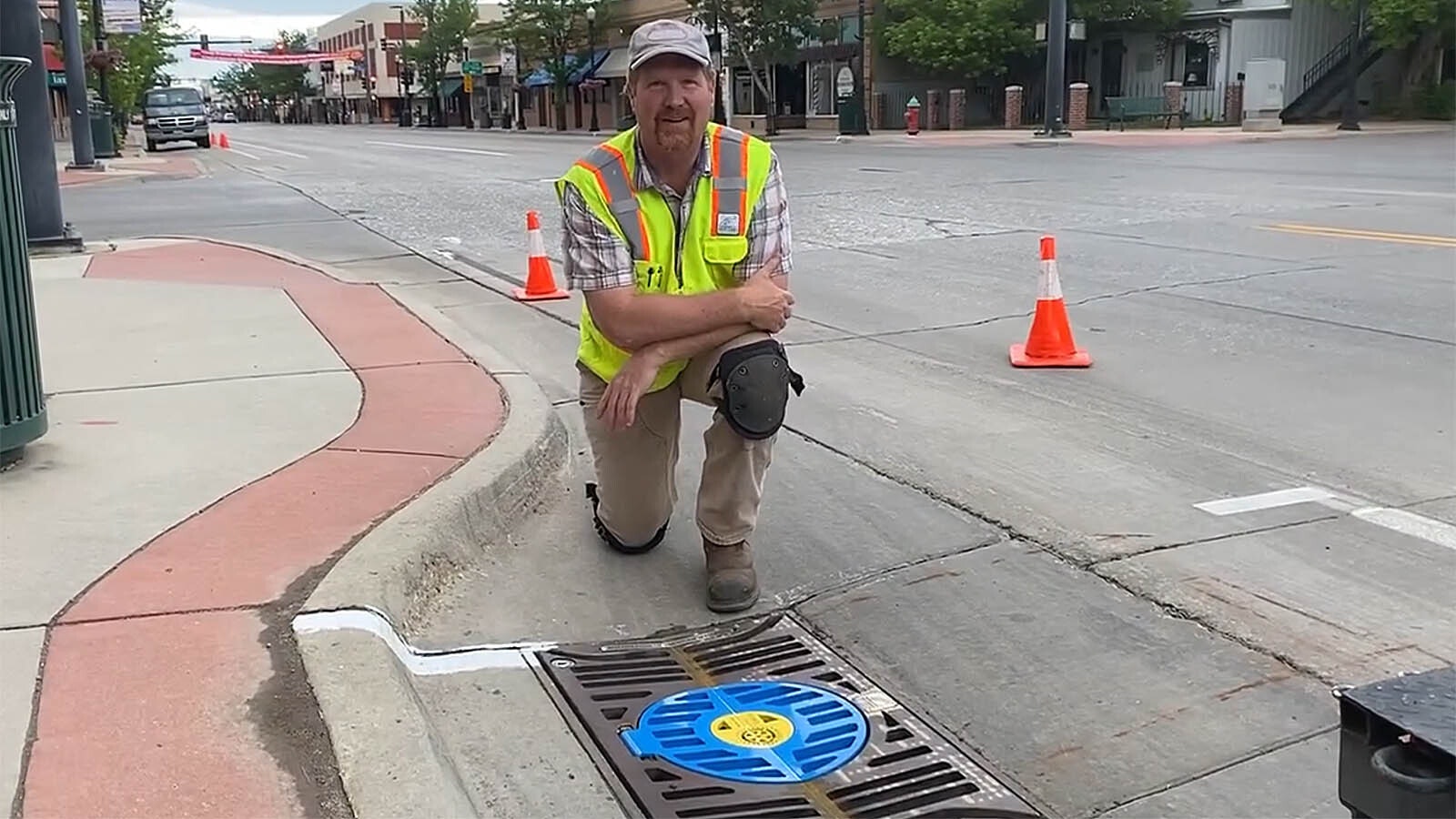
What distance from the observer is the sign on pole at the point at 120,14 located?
103ft

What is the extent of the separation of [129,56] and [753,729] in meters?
40.6

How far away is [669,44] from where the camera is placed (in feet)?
13.0

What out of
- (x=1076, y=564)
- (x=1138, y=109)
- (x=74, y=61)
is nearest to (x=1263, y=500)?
(x=1076, y=564)

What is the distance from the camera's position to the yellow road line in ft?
36.6

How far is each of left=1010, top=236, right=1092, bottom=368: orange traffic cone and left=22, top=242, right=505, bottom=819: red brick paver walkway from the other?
9.44ft

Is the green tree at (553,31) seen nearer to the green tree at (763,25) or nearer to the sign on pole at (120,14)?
the green tree at (763,25)

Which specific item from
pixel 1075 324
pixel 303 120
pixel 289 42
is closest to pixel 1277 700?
pixel 1075 324

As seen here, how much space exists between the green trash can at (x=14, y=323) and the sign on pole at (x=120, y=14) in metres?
29.6

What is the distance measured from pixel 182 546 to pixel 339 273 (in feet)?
25.2

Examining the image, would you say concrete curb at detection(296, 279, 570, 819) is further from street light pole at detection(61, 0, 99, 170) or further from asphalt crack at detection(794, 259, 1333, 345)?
street light pole at detection(61, 0, 99, 170)

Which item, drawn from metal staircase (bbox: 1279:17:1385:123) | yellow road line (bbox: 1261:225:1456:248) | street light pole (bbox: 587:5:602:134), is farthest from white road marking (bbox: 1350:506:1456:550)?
street light pole (bbox: 587:5:602:134)

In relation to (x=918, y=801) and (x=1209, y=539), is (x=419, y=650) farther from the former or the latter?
(x=1209, y=539)

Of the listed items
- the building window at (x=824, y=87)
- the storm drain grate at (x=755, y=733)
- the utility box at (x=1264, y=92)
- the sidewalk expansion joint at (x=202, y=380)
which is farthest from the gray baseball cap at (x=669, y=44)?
the building window at (x=824, y=87)

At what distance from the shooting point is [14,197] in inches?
196
